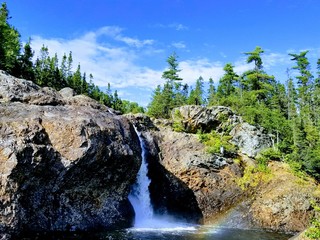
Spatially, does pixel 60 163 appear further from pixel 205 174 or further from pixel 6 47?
pixel 6 47

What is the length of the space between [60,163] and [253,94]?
45470mm

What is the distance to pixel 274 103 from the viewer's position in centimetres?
7044

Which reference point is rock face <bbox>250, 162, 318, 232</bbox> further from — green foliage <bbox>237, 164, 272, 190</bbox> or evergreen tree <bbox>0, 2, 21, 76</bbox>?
evergreen tree <bbox>0, 2, 21, 76</bbox>

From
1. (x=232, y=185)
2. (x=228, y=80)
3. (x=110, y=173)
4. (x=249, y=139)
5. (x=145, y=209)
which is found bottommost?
(x=145, y=209)

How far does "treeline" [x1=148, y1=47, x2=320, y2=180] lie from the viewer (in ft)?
153

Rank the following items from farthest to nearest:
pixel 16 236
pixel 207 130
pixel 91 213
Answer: pixel 207 130
pixel 91 213
pixel 16 236

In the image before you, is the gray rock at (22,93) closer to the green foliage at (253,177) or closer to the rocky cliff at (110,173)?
the rocky cliff at (110,173)

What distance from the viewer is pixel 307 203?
35062 mm

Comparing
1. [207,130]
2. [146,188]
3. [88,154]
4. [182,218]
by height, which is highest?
[207,130]

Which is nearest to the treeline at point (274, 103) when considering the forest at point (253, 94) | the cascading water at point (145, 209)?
the forest at point (253, 94)

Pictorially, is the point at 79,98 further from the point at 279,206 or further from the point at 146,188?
the point at 279,206

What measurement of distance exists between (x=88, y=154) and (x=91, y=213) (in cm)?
559

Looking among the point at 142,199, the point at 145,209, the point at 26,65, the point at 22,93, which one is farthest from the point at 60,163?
the point at 26,65

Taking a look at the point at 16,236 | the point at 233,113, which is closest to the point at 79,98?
the point at 16,236
